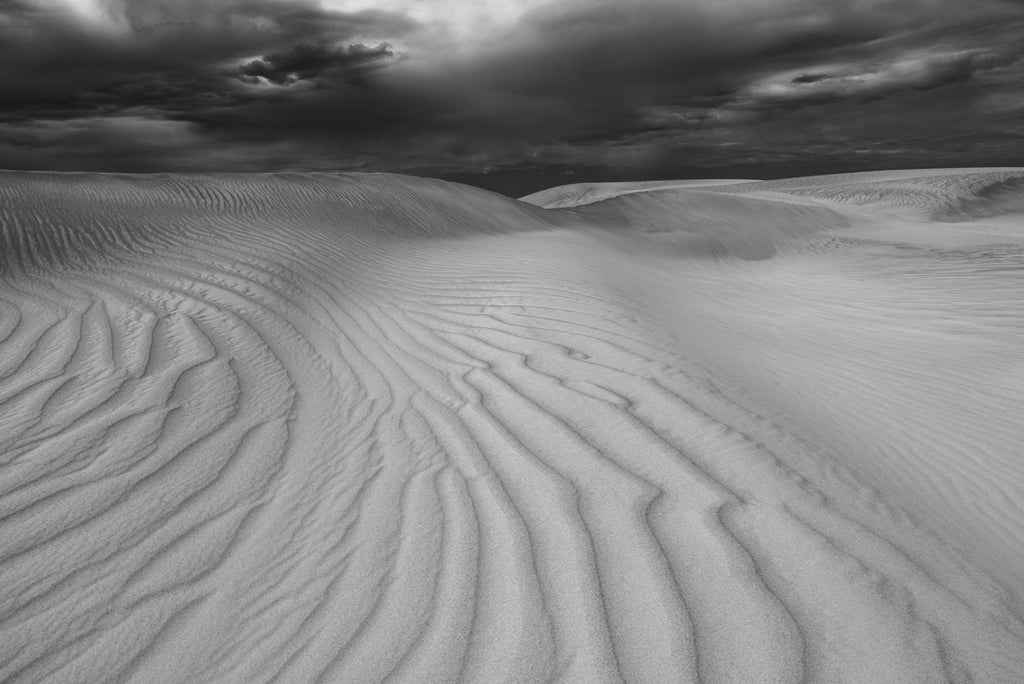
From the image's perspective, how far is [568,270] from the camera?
269 inches

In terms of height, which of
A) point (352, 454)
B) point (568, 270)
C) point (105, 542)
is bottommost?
point (568, 270)

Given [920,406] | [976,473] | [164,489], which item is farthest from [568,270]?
[164,489]

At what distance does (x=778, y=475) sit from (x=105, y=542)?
2.34 metres

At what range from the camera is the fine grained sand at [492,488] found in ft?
5.48

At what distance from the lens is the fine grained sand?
5.48ft

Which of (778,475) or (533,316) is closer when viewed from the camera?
(778,475)

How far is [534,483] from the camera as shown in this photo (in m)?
2.42

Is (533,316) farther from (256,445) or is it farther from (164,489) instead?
(164,489)

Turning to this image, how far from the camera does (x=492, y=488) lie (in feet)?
7.95

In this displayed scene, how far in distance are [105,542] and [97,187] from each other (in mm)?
10516

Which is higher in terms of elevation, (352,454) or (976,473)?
(352,454)

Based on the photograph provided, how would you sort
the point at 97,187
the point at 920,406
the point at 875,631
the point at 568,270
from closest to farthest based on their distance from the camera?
the point at 875,631 < the point at 920,406 < the point at 568,270 < the point at 97,187

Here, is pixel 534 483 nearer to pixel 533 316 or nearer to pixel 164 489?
pixel 164 489

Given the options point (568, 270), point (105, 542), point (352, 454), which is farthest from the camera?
point (568, 270)
